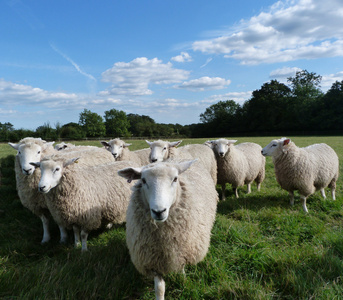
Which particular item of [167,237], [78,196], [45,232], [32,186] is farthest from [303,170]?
[32,186]

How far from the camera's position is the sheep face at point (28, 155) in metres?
3.98

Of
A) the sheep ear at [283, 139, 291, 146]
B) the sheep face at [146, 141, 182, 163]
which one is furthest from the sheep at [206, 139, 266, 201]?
the sheep face at [146, 141, 182, 163]

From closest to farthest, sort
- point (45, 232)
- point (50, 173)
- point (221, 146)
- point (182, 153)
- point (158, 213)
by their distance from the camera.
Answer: point (158, 213) → point (50, 173) → point (45, 232) → point (182, 153) → point (221, 146)

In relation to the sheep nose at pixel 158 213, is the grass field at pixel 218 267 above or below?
below

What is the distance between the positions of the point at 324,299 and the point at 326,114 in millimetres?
54448

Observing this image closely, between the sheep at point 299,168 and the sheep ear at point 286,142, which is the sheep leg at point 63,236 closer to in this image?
the sheep at point 299,168

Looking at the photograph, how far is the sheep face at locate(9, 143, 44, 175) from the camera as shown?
398 centimetres

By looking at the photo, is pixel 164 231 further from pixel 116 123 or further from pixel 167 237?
pixel 116 123

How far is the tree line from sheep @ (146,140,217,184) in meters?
34.4

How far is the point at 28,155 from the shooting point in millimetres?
4188

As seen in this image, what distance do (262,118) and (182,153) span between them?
179 ft

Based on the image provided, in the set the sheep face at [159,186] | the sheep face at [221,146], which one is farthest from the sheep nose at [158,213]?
the sheep face at [221,146]

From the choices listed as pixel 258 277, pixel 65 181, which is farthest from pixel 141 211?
pixel 65 181

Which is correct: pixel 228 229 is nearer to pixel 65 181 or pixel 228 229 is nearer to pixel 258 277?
pixel 258 277
